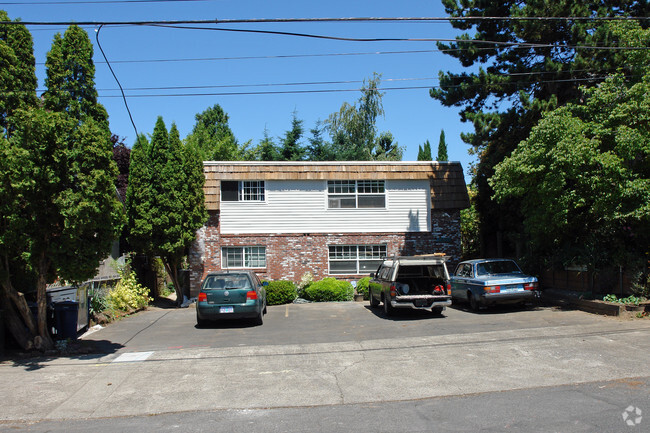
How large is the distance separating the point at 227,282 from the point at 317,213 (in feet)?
27.9

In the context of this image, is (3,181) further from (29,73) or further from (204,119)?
(204,119)

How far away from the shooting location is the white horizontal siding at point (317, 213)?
2106cm

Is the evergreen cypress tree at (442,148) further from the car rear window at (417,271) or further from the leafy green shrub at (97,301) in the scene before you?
the leafy green shrub at (97,301)

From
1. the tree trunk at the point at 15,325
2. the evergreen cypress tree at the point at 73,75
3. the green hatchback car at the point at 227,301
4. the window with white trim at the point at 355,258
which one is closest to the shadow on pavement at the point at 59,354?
the tree trunk at the point at 15,325

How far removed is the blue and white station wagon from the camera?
1413 centimetres

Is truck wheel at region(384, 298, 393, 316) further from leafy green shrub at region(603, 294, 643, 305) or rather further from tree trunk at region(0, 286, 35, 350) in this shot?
tree trunk at region(0, 286, 35, 350)

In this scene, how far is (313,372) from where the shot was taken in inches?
336

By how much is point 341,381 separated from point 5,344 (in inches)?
297

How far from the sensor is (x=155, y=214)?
59.1ft

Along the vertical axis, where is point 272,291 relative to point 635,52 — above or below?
below

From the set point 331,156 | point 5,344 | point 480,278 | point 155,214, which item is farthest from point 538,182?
point 331,156

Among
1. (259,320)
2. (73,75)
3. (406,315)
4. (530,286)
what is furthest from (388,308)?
(73,75)

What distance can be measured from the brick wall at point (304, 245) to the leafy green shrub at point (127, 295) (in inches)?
107

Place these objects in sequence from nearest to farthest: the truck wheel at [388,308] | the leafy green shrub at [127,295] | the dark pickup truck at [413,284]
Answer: the dark pickup truck at [413,284] < the truck wheel at [388,308] < the leafy green shrub at [127,295]
